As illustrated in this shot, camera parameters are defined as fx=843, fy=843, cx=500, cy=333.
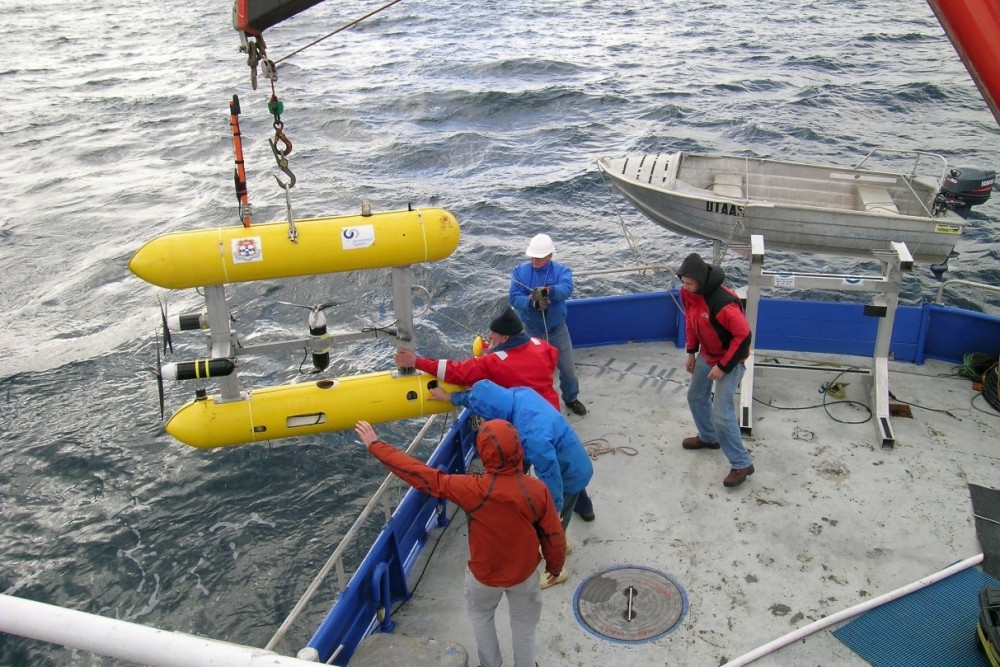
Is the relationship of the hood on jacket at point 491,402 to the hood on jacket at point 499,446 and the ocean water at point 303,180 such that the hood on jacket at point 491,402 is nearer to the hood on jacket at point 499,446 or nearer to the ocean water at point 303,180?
the hood on jacket at point 499,446

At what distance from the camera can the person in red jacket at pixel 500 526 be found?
164 inches

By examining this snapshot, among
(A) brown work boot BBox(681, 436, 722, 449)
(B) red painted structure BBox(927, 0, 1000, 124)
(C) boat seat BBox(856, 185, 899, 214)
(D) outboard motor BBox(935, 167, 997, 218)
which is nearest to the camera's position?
(B) red painted structure BBox(927, 0, 1000, 124)

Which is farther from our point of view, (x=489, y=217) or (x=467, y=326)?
(x=489, y=217)

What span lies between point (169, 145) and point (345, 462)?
18.7 meters

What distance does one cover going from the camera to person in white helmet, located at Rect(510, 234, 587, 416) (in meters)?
7.13

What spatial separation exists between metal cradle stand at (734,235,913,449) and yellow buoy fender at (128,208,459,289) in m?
2.83

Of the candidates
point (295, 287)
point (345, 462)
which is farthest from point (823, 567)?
point (295, 287)

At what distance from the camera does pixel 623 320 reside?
29.1 ft

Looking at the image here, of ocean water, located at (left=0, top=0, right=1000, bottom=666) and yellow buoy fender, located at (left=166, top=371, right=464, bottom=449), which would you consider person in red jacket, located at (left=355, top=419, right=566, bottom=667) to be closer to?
yellow buoy fender, located at (left=166, top=371, right=464, bottom=449)

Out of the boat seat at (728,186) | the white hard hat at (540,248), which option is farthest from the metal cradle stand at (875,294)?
the boat seat at (728,186)

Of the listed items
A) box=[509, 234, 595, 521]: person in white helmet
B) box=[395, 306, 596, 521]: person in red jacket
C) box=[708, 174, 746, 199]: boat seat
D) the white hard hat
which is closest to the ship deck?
box=[509, 234, 595, 521]: person in white helmet

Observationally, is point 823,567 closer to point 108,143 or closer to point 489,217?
point 489,217

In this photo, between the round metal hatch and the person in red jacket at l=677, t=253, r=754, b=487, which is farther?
the person in red jacket at l=677, t=253, r=754, b=487

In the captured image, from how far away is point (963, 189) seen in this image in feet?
29.7
